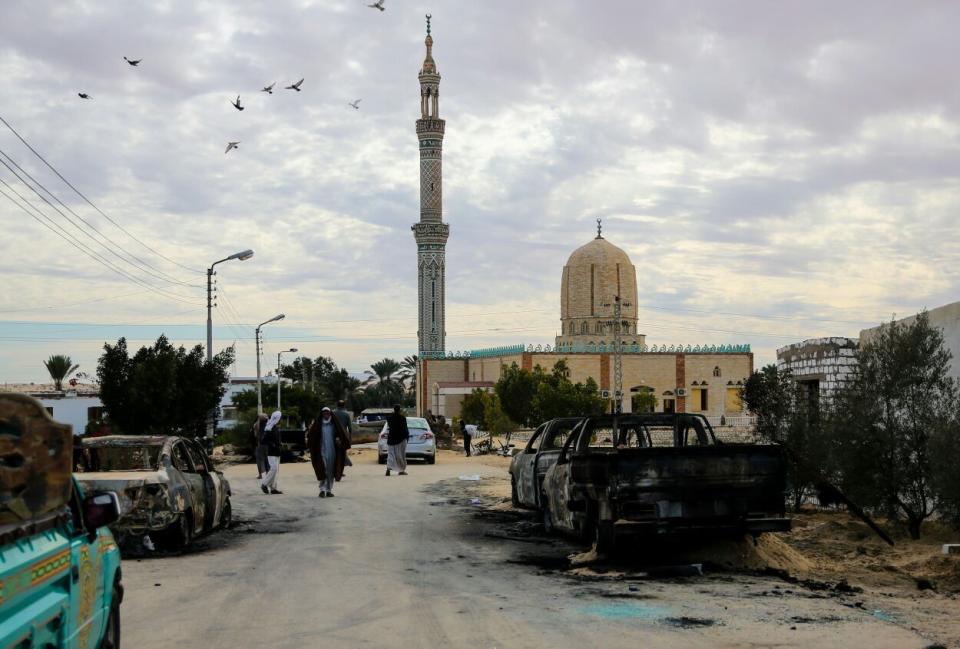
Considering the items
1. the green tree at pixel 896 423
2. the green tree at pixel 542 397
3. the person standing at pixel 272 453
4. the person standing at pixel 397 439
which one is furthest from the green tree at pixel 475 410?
the green tree at pixel 896 423

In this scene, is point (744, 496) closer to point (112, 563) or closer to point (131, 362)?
point (112, 563)

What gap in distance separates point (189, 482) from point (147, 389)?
55.8ft

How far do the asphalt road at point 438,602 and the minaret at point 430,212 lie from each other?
7746cm

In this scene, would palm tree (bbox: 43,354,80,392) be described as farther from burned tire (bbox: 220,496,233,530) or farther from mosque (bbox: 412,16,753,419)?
burned tire (bbox: 220,496,233,530)

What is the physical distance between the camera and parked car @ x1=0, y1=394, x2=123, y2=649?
4.37 metres

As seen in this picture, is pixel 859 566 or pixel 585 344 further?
pixel 585 344

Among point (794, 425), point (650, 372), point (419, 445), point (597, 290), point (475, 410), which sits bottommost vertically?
point (419, 445)

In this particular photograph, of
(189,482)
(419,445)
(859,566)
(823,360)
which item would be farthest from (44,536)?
(419,445)

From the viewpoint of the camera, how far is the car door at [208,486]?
1368 cm

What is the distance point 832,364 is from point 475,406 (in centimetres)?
5232

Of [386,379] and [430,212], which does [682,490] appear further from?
[386,379]

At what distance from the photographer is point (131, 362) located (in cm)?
2933

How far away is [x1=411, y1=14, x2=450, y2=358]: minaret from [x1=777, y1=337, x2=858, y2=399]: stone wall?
222 ft

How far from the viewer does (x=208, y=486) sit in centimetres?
1384
